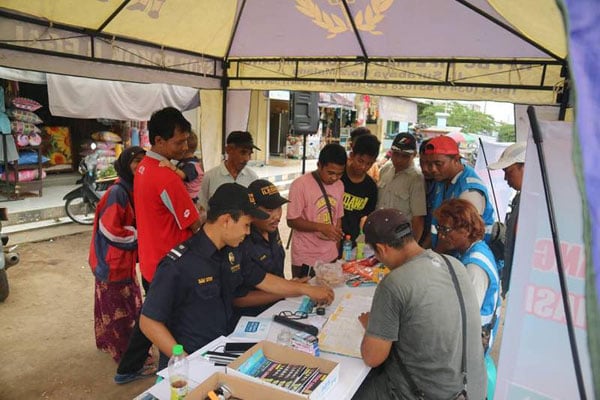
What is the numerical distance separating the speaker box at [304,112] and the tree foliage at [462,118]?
81.4 feet

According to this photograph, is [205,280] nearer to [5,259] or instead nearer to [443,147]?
[443,147]

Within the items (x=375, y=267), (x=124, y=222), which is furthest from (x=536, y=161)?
(x=124, y=222)

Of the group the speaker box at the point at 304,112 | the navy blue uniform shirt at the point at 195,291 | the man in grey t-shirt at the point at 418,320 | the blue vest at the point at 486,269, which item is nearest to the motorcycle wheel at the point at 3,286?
the navy blue uniform shirt at the point at 195,291

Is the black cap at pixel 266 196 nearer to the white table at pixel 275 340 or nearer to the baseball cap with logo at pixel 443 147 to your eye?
the white table at pixel 275 340

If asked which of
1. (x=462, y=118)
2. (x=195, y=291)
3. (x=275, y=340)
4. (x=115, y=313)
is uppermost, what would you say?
(x=462, y=118)

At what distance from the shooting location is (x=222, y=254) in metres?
2.04

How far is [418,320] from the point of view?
1678 mm

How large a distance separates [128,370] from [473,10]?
3.85 metres

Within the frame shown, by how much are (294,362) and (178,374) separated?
1.61 ft

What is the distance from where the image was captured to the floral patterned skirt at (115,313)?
3.23 meters

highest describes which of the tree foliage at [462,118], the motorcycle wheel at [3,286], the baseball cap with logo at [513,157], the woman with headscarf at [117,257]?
the tree foliage at [462,118]

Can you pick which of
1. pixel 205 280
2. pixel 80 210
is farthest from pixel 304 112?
pixel 205 280

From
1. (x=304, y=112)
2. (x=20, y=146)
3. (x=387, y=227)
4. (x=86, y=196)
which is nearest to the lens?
(x=387, y=227)

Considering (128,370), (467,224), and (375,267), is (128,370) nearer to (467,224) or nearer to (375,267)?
(375,267)
